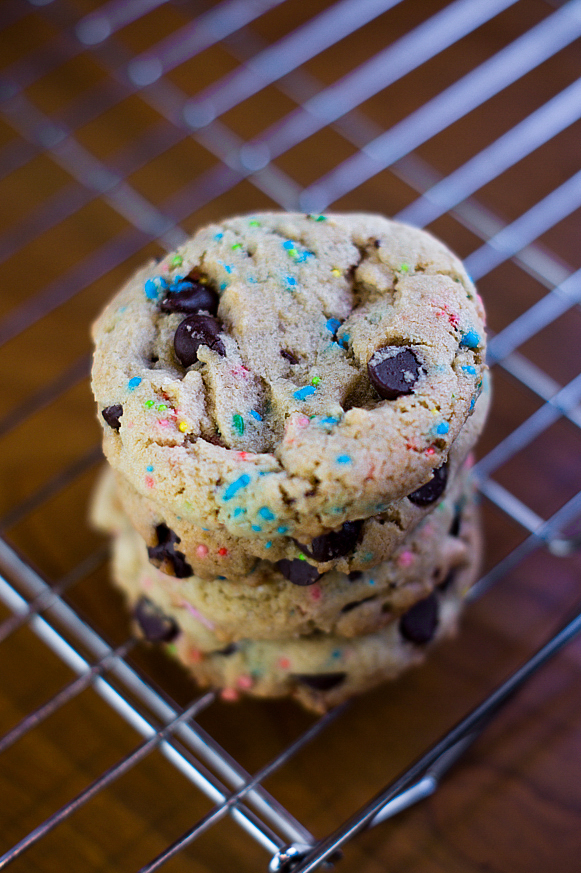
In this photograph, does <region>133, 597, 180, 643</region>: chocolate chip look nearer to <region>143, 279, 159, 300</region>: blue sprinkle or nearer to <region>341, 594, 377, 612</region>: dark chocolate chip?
<region>341, 594, 377, 612</region>: dark chocolate chip

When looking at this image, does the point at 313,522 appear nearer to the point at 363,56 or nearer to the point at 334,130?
the point at 334,130

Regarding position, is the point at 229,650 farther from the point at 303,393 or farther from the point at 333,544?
the point at 303,393

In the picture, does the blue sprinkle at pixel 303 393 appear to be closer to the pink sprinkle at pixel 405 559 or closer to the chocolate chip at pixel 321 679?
the pink sprinkle at pixel 405 559

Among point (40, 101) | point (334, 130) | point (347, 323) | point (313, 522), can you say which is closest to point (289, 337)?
point (347, 323)

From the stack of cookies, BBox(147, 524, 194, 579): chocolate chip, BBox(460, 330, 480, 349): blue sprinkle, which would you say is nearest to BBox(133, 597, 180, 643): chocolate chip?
the stack of cookies

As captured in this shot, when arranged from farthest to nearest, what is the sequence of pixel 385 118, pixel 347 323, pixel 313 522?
1. pixel 385 118
2. pixel 347 323
3. pixel 313 522

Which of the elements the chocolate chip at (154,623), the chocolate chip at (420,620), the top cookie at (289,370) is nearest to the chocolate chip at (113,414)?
the top cookie at (289,370)
